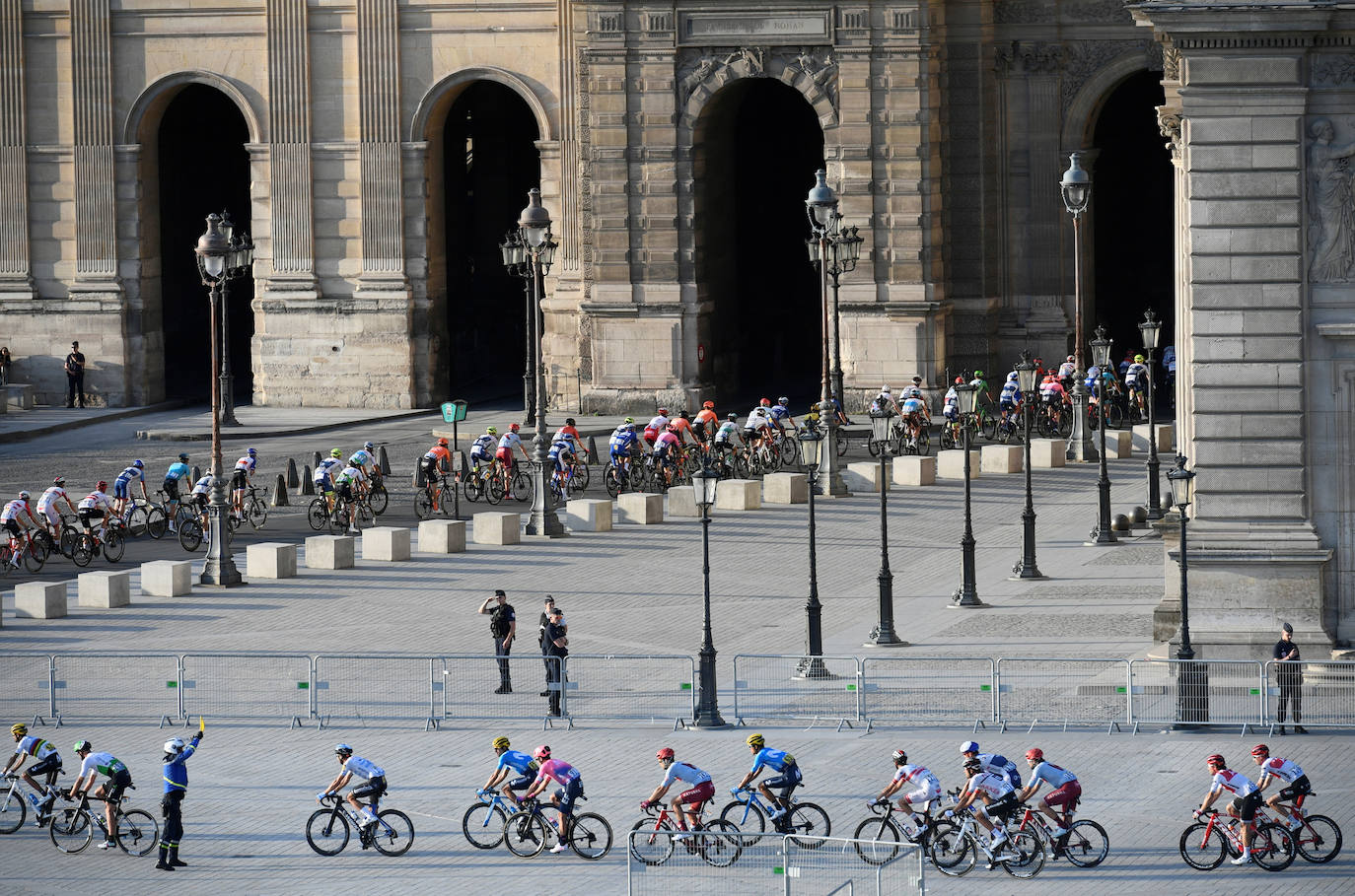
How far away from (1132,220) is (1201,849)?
5163cm

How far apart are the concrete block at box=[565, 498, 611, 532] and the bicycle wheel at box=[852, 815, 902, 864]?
2124cm

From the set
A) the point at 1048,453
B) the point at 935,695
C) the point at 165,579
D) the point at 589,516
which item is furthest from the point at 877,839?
the point at 1048,453

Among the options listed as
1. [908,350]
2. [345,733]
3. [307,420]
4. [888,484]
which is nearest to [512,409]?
[307,420]

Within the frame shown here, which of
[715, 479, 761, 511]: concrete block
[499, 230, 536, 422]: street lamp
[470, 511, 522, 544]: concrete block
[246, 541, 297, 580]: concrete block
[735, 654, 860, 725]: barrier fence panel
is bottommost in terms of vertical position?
[735, 654, 860, 725]: barrier fence panel

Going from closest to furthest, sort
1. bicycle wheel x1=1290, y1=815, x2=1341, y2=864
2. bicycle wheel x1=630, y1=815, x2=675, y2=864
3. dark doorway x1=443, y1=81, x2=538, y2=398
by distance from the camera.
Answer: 1. bicycle wheel x1=630, y1=815, x2=675, y2=864
2. bicycle wheel x1=1290, y1=815, x2=1341, y2=864
3. dark doorway x1=443, y1=81, x2=538, y2=398

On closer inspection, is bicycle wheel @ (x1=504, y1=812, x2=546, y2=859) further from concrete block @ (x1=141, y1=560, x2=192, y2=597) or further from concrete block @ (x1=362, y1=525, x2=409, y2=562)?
concrete block @ (x1=362, y1=525, x2=409, y2=562)

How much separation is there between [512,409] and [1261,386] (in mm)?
37870

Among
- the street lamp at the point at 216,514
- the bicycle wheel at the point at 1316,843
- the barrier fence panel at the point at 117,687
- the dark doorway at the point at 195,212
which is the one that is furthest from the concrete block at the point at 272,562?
the dark doorway at the point at 195,212

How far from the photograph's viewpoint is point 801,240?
77.4 meters

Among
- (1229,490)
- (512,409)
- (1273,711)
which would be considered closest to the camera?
(1273,711)

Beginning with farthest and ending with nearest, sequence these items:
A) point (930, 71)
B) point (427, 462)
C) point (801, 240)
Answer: point (801, 240)
point (930, 71)
point (427, 462)

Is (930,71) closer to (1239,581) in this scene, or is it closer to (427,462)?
(427,462)

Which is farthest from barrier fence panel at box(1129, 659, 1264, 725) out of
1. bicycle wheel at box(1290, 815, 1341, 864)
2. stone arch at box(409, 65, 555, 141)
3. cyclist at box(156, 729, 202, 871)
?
A: stone arch at box(409, 65, 555, 141)

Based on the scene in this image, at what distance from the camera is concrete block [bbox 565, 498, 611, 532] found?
4800 cm
